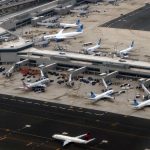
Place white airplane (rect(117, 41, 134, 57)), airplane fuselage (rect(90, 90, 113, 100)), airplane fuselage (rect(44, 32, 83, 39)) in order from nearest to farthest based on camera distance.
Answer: airplane fuselage (rect(90, 90, 113, 100))
white airplane (rect(117, 41, 134, 57))
airplane fuselage (rect(44, 32, 83, 39))

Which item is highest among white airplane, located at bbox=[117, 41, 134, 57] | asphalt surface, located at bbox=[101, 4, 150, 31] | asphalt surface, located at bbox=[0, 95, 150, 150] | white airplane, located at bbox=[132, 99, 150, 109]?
asphalt surface, located at bbox=[101, 4, 150, 31]

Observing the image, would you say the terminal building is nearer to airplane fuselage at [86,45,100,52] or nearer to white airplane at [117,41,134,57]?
airplane fuselage at [86,45,100,52]

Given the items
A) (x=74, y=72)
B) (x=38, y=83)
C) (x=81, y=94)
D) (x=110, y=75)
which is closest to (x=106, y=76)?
(x=110, y=75)

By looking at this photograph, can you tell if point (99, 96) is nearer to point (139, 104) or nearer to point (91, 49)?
point (139, 104)

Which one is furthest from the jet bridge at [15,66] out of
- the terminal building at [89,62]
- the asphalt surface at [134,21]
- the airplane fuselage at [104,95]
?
the asphalt surface at [134,21]

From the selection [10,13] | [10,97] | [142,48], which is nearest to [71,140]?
[10,97]

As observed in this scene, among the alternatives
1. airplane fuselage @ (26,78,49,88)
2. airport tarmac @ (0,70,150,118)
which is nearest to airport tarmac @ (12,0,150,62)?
airport tarmac @ (0,70,150,118)
